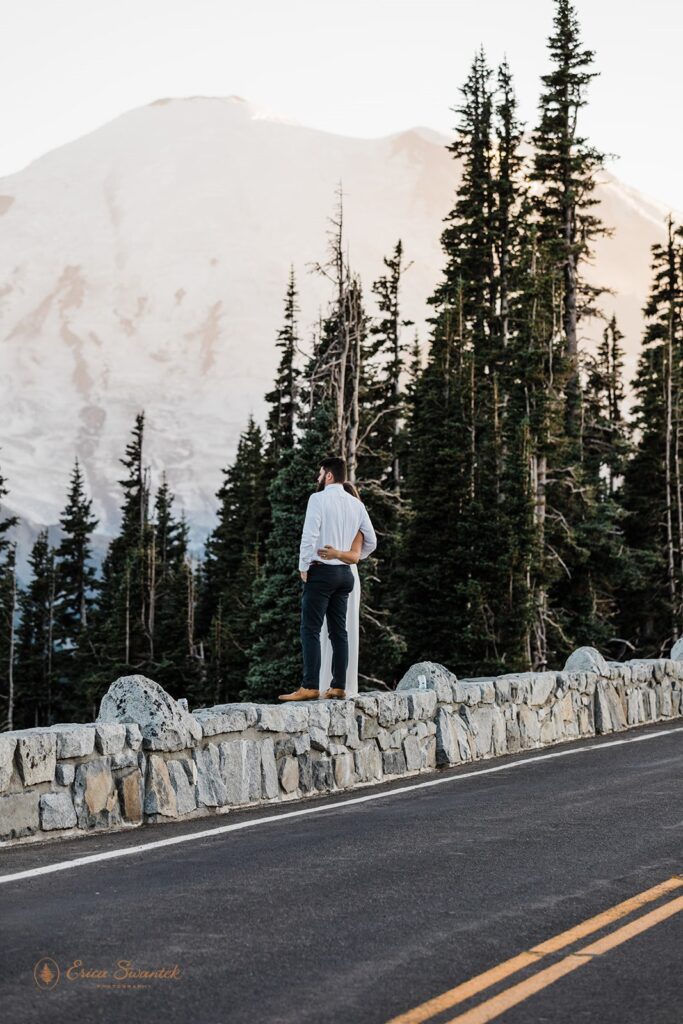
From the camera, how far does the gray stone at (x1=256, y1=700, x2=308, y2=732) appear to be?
34.7 ft

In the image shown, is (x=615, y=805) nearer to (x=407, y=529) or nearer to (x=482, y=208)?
(x=407, y=529)

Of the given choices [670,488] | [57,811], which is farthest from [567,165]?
[57,811]

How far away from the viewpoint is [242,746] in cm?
1038

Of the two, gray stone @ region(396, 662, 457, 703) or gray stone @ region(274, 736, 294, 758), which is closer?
gray stone @ region(274, 736, 294, 758)

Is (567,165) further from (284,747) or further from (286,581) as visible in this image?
(284,747)

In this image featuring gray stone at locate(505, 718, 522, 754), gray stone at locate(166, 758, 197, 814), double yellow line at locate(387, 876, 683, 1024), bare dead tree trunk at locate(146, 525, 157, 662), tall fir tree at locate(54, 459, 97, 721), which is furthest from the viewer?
tall fir tree at locate(54, 459, 97, 721)

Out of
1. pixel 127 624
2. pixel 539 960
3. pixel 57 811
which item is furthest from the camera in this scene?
pixel 127 624

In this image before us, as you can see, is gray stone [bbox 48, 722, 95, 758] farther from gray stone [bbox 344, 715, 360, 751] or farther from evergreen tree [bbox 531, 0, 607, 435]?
evergreen tree [bbox 531, 0, 607, 435]

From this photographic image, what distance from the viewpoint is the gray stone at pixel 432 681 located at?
1334cm

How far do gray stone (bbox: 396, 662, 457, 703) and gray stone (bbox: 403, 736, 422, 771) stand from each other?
26.8 inches

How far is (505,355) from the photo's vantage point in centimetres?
4609

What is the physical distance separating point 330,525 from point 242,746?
236 centimetres

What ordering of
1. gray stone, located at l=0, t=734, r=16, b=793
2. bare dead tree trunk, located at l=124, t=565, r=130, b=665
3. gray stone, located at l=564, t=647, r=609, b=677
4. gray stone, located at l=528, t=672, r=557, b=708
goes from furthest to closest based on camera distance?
bare dead tree trunk, located at l=124, t=565, r=130, b=665
gray stone, located at l=564, t=647, r=609, b=677
gray stone, located at l=528, t=672, r=557, b=708
gray stone, located at l=0, t=734, r=16, b=793

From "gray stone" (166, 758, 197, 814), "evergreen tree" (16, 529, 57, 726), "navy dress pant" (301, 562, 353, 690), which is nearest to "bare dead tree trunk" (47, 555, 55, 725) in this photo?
"evergreen tree" (16, 529, 57, 726)
